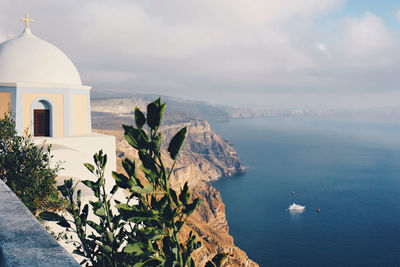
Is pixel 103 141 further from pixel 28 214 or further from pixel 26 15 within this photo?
pixel 28 214

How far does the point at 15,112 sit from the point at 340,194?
3906 inches

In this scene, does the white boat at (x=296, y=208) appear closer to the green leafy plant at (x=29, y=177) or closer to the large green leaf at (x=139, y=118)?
the green leafy plant at (x=29, y=177)

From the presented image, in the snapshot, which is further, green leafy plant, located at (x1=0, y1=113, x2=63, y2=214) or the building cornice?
the building cornice

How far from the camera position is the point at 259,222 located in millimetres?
77125

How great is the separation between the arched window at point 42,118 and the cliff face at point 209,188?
7746 millimetres

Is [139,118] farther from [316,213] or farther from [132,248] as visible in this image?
[316,213]

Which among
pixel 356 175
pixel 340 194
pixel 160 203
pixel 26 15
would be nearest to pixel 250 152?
pixel 356 175

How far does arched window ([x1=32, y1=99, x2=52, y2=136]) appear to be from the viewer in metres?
17.3

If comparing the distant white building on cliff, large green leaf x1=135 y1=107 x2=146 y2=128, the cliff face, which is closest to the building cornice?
the distant white building on cliff

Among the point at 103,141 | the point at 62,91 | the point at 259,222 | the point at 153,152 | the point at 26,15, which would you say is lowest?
the point at 259,222

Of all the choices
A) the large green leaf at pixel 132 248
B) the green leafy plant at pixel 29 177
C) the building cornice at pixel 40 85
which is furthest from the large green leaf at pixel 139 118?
the building cornice at pixel 40 85

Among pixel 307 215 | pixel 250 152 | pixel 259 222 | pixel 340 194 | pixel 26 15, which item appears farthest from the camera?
pixel 250 152

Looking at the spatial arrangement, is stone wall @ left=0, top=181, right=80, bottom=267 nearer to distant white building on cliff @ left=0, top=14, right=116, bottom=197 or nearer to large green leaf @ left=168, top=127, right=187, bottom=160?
large green leaf @ left=168, top=127, right=187, bottom=160

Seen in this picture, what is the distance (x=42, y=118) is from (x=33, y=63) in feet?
9.82
